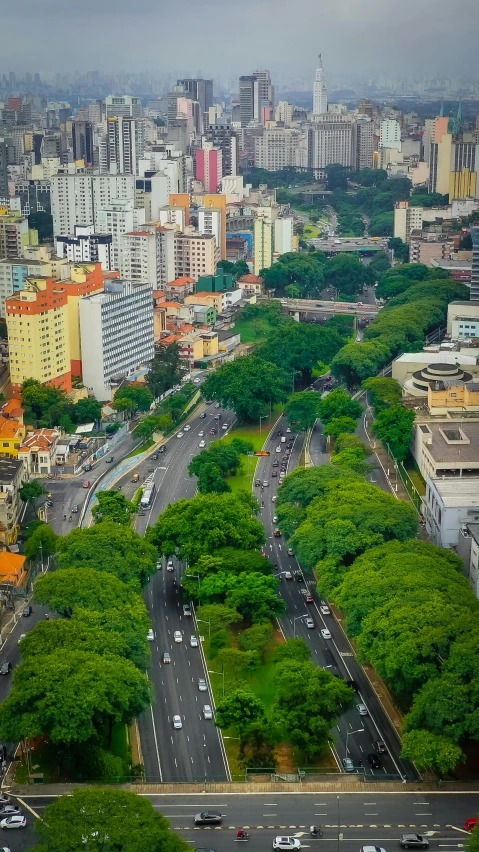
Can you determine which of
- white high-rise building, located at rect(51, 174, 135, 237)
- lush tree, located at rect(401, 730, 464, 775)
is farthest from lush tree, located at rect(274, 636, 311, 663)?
white high-rise building, located at rect(51, 174, 135, 237)

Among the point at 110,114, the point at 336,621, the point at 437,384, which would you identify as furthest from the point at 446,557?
the point at 110,114

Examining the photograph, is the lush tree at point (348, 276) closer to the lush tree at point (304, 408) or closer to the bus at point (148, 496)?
the lush tree at point (304, 408)

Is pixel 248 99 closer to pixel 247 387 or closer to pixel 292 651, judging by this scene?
pixel 247 387

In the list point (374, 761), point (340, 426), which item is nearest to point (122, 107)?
point (340, 426)

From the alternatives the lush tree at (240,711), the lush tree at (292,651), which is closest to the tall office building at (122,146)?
the lush tree at (292,651)

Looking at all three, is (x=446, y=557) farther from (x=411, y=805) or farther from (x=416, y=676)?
(x=411, y=805)

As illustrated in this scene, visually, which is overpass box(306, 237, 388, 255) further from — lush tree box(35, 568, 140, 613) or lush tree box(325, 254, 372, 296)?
lush tree box(35, 568, 140, 613)
